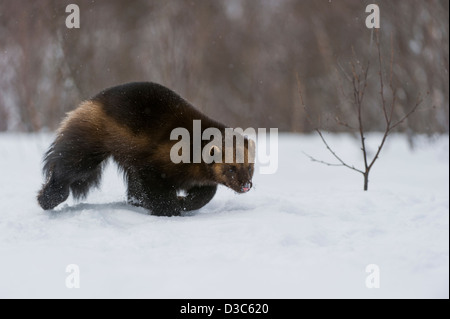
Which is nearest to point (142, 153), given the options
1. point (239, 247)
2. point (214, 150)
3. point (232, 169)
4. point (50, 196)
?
point (214, 150)

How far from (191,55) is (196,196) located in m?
6.01

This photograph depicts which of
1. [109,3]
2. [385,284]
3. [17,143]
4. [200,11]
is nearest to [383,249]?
[385,284]

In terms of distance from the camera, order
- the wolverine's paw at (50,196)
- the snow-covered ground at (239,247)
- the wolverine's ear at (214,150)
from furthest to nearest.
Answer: the wolverine's paw at (50,196) → the wolverine's ear at (214,150) → the snow-covered ground at (239,247)

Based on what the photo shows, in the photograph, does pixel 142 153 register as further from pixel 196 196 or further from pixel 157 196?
pixel 196 196

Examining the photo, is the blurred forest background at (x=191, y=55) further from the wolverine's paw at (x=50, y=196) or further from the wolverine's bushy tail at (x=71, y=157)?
the wolverine's paw at (x=50, y=196)

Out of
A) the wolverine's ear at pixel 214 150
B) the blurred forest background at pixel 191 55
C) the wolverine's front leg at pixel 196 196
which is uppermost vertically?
the blurred forest background at pixel 191 55

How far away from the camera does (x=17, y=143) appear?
1059 centimetres

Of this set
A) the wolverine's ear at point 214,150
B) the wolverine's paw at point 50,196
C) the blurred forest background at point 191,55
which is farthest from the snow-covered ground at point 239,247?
the blurred forest background at point 191,55

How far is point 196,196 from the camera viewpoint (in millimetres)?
4227

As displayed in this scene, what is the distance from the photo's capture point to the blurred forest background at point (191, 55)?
8.30 metres

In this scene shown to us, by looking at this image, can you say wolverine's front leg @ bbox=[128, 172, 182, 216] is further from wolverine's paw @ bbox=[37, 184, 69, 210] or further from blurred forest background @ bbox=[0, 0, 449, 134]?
blurred forest background @ bbox=[0, 0, 449, 134]

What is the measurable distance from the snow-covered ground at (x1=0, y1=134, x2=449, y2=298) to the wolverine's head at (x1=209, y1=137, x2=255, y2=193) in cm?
21

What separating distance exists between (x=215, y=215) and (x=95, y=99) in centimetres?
138

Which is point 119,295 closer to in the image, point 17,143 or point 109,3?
point 17,143
